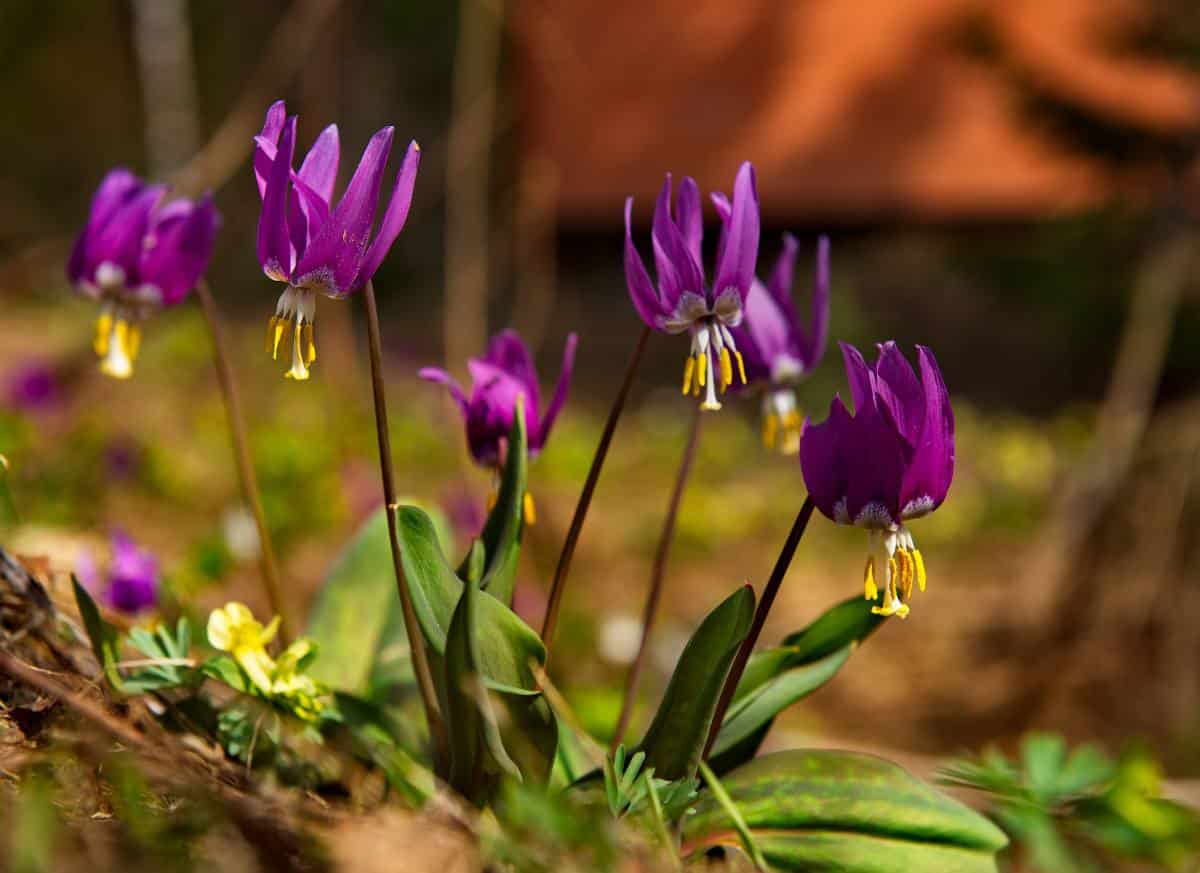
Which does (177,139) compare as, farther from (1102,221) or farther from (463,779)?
(463,779)

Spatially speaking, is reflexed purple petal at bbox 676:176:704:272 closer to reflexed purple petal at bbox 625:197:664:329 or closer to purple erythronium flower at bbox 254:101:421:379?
reflexed purple petal at bbox 625:197:664:329

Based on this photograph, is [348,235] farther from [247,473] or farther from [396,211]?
[247,473]

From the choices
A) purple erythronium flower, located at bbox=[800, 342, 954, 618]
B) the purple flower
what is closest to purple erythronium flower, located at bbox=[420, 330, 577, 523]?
the purple flower

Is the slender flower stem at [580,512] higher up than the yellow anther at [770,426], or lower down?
lower down

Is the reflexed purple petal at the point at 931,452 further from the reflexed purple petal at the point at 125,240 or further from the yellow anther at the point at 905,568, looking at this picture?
the reflexed purple petal at the point at 125,240

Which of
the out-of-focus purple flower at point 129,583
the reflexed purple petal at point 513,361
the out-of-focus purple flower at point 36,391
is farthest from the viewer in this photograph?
the out-of-focus purple flower at point 36,391

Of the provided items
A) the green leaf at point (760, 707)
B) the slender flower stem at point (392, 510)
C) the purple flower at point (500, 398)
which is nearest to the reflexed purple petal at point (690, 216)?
the purple flower at point (500, 398)

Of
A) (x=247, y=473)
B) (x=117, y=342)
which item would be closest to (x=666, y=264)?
(x=247, y=473)
